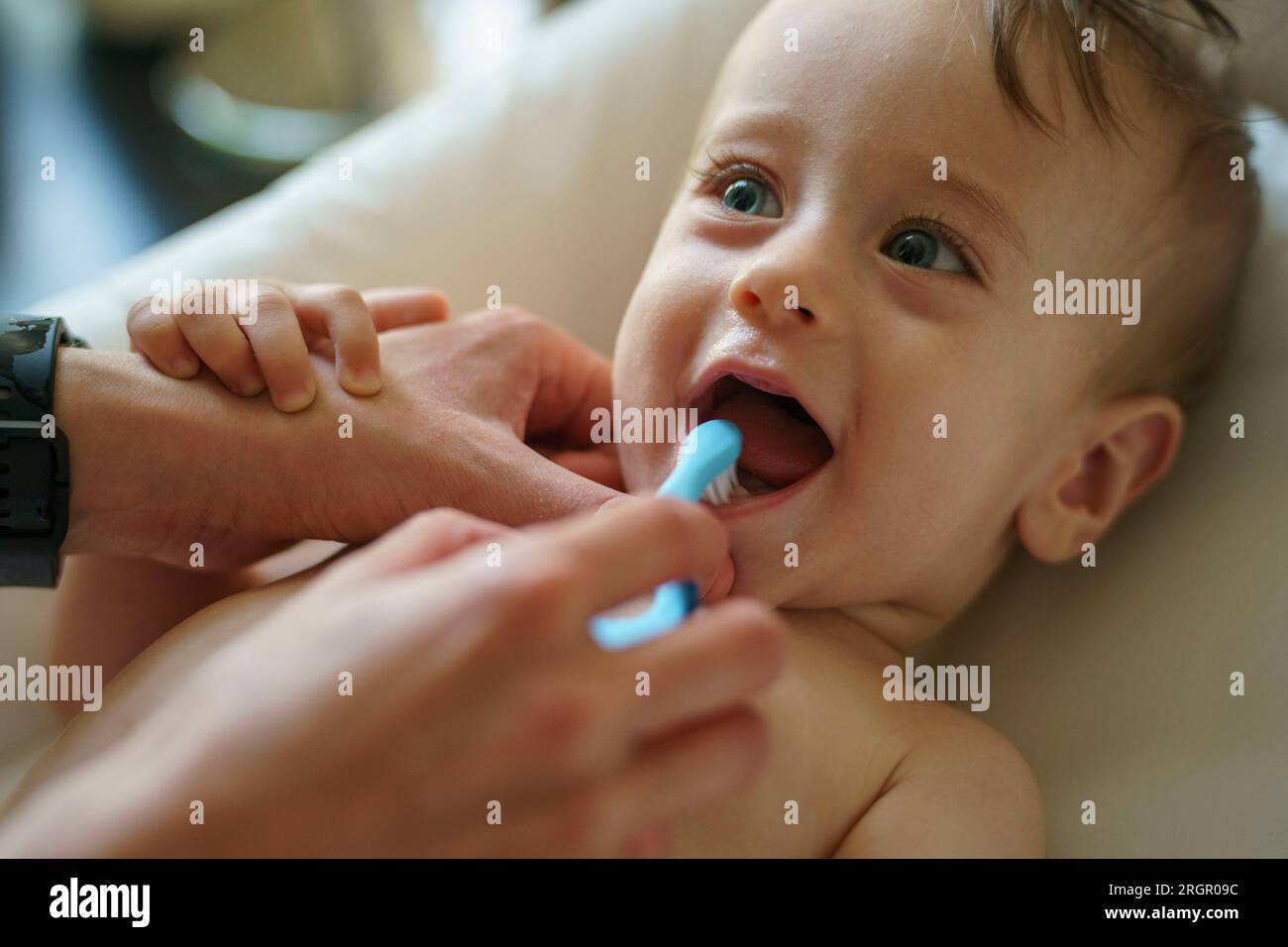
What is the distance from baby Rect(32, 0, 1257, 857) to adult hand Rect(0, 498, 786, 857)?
301mm

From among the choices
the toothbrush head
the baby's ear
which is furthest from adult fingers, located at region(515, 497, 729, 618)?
the baby's ear

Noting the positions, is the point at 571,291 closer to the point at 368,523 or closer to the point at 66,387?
the point at 368,523

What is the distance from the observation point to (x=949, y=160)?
880 mm

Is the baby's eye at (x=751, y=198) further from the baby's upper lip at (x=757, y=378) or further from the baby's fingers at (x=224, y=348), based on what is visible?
the baby's fingers at (x=224, y=348)

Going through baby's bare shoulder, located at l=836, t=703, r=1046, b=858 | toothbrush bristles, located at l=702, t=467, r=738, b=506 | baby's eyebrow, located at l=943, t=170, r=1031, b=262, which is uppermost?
baby's eyebrow, located at l=943, t=170, r=1031, b=262

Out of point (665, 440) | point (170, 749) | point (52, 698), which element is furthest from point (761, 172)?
point (52, 698)

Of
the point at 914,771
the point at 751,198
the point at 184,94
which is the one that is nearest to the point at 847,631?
the point at 914,771

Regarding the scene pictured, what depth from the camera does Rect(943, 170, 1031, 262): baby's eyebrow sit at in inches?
34.6

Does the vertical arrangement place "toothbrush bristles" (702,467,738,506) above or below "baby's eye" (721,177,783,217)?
below

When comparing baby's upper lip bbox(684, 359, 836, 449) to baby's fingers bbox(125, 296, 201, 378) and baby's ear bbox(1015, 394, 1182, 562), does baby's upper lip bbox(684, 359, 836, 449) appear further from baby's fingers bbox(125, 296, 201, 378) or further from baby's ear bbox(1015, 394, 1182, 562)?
baby's fingers bbox(125, 296, 201, 378)

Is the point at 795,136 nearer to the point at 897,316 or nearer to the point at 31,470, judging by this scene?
the point at 897,316

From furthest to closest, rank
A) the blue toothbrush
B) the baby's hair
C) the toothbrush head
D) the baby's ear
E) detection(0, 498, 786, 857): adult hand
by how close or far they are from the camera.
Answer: the baby's ear < the baby's hair < the toothbrush head < the blue toothbrush < detection(0, 498, 786, 857): adult hand

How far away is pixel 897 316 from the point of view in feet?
2.86

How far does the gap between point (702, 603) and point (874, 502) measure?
15 centimetres
